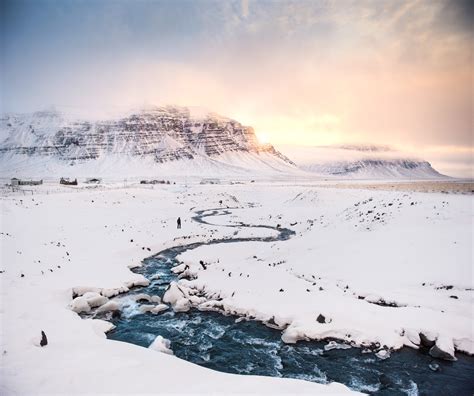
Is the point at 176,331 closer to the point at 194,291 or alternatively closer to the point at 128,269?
the point at 194,291

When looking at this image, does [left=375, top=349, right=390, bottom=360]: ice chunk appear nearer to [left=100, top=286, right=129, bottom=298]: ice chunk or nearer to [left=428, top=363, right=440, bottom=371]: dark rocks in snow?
[left=428, top=363, right=440, bottom=371]: dark rocks in snow

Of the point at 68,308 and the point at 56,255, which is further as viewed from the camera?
the point at 56,255

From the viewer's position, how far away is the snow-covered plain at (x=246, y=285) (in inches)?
397

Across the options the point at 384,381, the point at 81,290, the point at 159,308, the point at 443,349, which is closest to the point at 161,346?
the point at 159,308

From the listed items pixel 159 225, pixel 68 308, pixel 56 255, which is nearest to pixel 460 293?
pixel 68 308

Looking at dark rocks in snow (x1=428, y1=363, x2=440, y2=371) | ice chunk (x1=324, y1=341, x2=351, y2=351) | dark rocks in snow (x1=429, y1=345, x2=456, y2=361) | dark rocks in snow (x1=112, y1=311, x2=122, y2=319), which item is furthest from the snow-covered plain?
dark rocks in snow (x1=112, y1=311, x2=122, y2=319)

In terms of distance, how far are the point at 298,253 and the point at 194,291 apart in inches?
397

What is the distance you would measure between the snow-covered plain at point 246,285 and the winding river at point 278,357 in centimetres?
79

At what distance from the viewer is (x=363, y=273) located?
69.2ft

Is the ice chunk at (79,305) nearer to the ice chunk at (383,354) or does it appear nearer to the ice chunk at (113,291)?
the ice chunk at (113,291)

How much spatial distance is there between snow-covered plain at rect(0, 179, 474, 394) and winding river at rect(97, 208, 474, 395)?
31.0 inches

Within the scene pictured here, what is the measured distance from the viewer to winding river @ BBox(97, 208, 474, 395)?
1179 centimetres

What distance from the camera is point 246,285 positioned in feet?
66.7

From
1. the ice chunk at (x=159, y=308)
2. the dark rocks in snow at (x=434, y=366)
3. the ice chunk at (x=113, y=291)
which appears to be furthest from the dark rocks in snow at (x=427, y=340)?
the ice chunk at (x=113, y=291)
